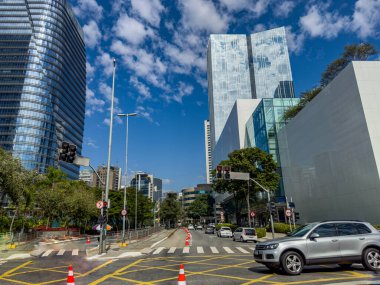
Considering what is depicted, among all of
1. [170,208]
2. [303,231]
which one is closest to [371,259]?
[303,231]

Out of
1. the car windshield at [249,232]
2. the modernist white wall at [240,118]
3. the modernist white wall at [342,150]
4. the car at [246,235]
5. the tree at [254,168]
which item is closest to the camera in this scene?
the modernist white wall at [342,150]

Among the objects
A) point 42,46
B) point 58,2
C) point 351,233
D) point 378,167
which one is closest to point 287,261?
point 351,233

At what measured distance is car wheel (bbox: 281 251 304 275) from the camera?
9.40m

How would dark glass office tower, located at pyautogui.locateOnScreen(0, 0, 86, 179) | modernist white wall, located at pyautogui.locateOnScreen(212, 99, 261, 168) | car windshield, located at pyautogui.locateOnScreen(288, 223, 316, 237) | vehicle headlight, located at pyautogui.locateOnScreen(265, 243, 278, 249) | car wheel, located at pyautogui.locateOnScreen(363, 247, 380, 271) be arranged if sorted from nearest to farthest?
1. vehicle headlight, located at pyautogui.locateOnScreen(265, 243, 278, 249)
2. car wheel, located at pyautogui.locateOnScreen(363, 247, 380, 271)
3. car windshield, located at pyautogui.locateOnScreen(288, 223, 316, 237)
4. modernist white wall, located at pyautogui.locateOnScreen(212, 99, 261, 168)
5. dark glass office tower, located at pyautogui.locateOnScreen(0, 0, 86, 179)

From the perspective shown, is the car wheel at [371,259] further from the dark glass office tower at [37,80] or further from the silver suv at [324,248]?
the dark glass office tower at [37,80]

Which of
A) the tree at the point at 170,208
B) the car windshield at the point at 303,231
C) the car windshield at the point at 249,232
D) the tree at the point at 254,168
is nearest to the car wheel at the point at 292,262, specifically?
the car windshield at the point at 303,231

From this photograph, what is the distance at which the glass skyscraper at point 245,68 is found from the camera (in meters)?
114

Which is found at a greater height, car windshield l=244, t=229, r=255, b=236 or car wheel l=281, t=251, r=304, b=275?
car windshield l=244, t=229, r=255, b=236

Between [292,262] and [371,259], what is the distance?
2.84 metres

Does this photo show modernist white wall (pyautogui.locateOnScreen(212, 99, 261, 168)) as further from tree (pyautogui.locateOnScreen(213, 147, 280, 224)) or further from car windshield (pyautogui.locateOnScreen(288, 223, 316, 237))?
car windshield (pyautogui.locateOnScreen(288, 223, 316, 237))

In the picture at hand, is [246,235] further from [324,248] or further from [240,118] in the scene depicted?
[240,118]

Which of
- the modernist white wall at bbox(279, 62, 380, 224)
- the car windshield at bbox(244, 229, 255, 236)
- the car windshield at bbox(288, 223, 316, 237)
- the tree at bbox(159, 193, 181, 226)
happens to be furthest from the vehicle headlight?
the tree at bbox(159, 193, 181, 226)

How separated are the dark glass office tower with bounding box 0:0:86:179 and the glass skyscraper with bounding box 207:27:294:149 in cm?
7098

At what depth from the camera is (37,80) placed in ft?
415
